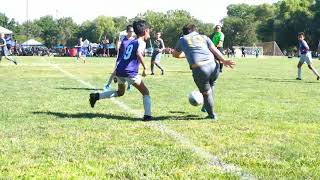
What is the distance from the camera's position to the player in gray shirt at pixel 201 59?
9281 millimetres

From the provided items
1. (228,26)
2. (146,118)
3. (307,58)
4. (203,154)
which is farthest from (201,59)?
(228,26)

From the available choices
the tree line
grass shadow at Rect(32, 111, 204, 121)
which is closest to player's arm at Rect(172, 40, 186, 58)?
grass shadow at Rect(32, 111, 204, 121)

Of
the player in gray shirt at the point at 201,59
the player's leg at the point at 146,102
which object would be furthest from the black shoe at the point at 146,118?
the player in gray shirt at the point at 201,59

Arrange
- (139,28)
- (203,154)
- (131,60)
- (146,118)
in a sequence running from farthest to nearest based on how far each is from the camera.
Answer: (131,60) < (139,28) < (146,118) < (203,154)

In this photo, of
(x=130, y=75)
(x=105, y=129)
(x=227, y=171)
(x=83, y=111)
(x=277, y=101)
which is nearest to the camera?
(x=227, y=171)

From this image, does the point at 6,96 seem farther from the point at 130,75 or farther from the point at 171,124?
the point at 171,124

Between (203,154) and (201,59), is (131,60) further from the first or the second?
(203,154)

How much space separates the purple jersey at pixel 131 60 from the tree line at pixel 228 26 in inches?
3935

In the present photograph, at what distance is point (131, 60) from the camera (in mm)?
9609

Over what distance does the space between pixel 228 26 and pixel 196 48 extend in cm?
12055

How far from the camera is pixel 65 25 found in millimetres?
135875

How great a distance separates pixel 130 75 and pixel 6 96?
474 cm

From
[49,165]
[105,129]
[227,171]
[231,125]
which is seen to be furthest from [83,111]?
[227,171]

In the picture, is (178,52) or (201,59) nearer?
(201,59)
